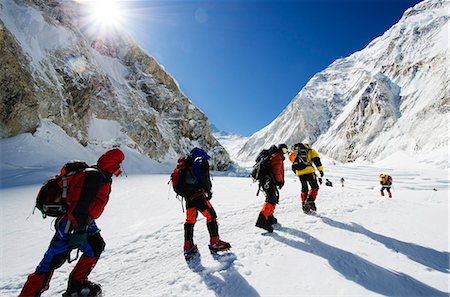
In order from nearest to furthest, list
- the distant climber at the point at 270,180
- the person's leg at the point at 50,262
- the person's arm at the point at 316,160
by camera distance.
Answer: the person's leg at the point at 50,262, the distant climber at the point at 270,180, the person's arm at the point at 316,160

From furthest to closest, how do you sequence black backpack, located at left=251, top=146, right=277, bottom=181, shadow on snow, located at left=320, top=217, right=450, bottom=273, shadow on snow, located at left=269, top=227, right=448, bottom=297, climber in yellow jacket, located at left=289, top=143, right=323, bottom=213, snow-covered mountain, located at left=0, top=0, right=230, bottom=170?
1. snow-covered mountain, located at left=0, top=0, right=230, bottom=170
2. climber in yellow jacket, located at left=289, top=143, right=323, bottom=213
3. black backpack, located at left=251, top=146, right=277, bottom=181
4. shadow on snow, located at left=320, top=217, right=450, bottom=273
5. shadow on snow, located at left=269, top=227, right=448, bottom=297

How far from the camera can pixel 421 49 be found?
294 feet

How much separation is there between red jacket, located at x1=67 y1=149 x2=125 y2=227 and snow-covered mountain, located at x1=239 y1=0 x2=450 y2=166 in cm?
6994

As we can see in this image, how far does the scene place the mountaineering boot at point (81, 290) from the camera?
300cm

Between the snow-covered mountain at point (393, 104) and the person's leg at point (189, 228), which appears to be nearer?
the person's leg at point (189, 228)

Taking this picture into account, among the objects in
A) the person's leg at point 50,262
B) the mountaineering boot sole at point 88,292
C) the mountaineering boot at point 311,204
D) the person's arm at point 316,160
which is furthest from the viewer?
the person's arm at point 316,160

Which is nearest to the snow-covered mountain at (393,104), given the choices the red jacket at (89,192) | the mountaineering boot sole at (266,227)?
the mountaineering boot sole at (266,227)

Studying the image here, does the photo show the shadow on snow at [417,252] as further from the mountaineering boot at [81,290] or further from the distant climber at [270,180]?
the mountaineering boot at [81,290]

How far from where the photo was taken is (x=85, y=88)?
28.0 meters

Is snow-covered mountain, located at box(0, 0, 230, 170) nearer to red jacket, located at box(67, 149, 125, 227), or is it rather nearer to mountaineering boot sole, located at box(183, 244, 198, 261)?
red jacket, located at box(67, 149, 125, 227)

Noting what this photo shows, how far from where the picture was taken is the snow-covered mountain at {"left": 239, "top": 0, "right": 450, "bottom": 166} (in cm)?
6744

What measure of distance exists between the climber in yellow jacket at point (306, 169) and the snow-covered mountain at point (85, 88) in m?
22.1

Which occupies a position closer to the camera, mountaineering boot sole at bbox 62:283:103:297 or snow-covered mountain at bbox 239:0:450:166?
mountaineering boot sole at bbox 62:283:103:297

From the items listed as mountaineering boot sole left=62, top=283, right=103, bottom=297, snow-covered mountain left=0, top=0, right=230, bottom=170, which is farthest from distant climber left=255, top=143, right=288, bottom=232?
snow-covered mountain left=0, top=0, right=230, bottom=170
